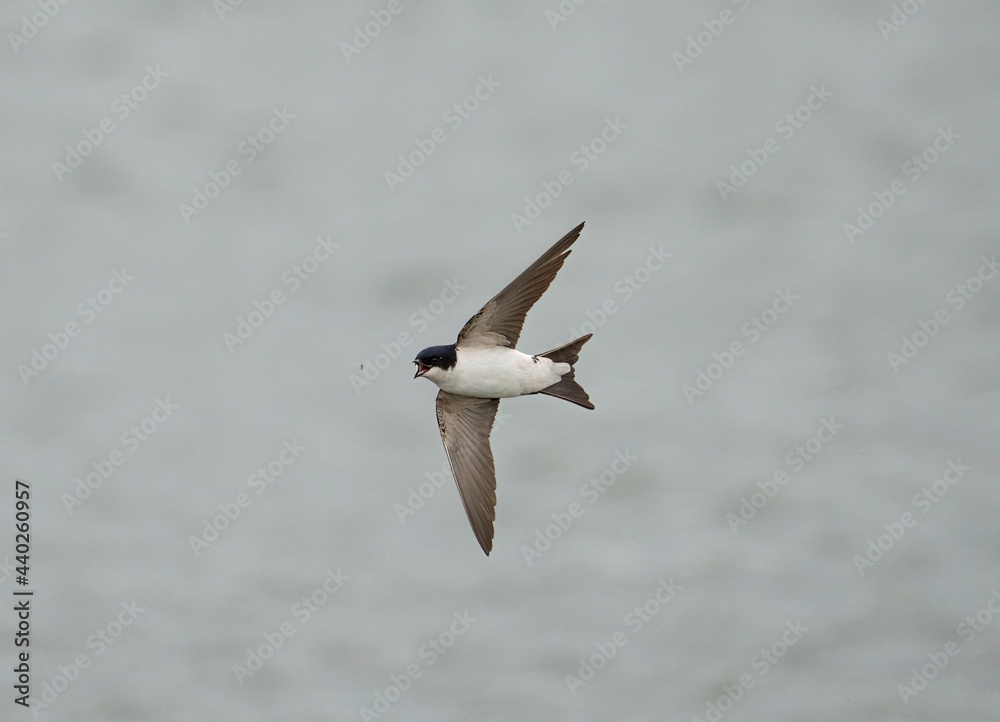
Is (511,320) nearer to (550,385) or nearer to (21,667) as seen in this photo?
(550,385)

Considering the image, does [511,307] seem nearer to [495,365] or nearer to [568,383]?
[495,365]

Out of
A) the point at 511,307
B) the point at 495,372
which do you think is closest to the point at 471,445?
the point at 495,372

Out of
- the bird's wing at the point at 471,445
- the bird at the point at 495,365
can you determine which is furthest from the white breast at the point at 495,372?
the bird's wing at the point at 471,445

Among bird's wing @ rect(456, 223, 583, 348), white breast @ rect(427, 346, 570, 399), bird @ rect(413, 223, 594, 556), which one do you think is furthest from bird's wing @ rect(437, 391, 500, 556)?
bird's wing @ rect(456, 223, 583, 348)

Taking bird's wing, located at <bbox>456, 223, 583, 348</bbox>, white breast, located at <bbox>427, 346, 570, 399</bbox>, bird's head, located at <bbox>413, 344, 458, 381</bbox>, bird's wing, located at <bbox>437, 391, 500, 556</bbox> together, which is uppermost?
bird's wing, located at <bbox>456, 223, 583, 348</bbox>

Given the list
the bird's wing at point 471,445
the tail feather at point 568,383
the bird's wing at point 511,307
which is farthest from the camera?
the bird's wing at point 471,445

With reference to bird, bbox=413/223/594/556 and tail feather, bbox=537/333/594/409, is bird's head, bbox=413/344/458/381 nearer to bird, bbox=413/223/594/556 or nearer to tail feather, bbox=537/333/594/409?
bird, bbox=413/223/594/556

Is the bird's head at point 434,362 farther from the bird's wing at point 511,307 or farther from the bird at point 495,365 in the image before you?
the bird's wing at point 511,307
